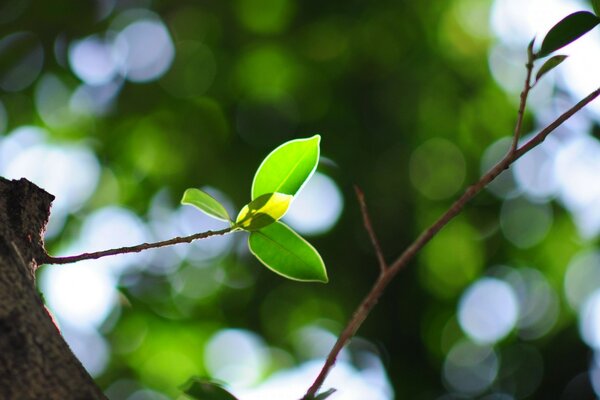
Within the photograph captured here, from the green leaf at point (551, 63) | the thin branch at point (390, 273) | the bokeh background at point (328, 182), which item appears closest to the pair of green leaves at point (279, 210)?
the thin branch at point (390, 273)

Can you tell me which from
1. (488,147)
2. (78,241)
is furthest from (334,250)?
(78,241)

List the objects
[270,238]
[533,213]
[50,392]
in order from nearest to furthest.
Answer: [50,392] → [270,238] → [533,213]

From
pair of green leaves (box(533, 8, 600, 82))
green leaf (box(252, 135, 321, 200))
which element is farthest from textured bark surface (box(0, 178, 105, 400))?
pair of green leaves (box(533, 8, 600, 82))

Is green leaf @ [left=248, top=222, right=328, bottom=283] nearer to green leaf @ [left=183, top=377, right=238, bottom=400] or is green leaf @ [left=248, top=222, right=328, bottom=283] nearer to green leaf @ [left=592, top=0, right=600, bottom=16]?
green leaf @ [left=183, top=377, right=238, bottom=400]

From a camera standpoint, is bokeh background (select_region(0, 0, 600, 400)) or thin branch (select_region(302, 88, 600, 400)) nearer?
thin branch (select_region(302, 88, 600, 400))

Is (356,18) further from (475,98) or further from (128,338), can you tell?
(128,338)

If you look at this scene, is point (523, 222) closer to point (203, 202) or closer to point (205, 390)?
point (203, 202)

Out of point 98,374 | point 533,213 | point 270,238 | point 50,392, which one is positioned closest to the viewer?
point 50,392
